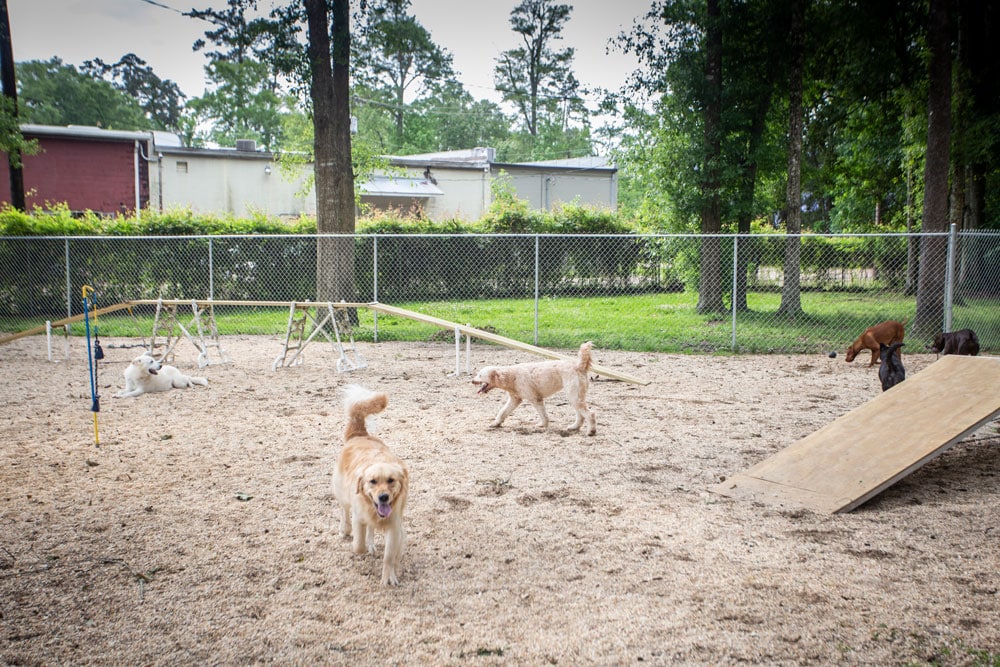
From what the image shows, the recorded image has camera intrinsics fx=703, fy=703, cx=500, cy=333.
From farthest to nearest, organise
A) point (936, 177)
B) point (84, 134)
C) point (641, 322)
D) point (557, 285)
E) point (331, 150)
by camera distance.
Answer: point (84, 134)
point (557, 285)
point (641, 322)
point (331, 150)
point (936, 177)

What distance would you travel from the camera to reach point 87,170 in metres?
25.3

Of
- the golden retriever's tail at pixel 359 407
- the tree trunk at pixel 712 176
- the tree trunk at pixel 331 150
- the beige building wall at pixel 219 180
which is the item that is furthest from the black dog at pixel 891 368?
the beige building wall at pixel 219 180

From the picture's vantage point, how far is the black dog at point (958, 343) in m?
8.73

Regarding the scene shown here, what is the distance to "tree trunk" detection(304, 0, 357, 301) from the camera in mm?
13547

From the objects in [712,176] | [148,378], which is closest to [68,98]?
[712,176]

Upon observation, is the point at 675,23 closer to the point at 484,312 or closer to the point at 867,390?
the point at 484,312

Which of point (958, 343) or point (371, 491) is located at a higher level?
point (958, 343)

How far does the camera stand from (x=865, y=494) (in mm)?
4336

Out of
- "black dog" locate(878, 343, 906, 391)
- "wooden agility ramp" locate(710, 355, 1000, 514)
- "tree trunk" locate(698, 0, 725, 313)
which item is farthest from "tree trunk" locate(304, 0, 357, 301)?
"wooden agility ramp" locate(710, 355, 1000, 514)

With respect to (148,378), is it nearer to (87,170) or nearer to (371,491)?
(371,491)

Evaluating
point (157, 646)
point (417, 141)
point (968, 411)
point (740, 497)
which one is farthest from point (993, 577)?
point (417, 141)

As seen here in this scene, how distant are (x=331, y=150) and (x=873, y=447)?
11.4 metres

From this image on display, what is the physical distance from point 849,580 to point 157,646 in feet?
10.3

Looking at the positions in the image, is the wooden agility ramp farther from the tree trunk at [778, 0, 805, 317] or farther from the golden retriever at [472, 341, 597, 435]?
the tree trunk at [778, 0, 805, 317]
